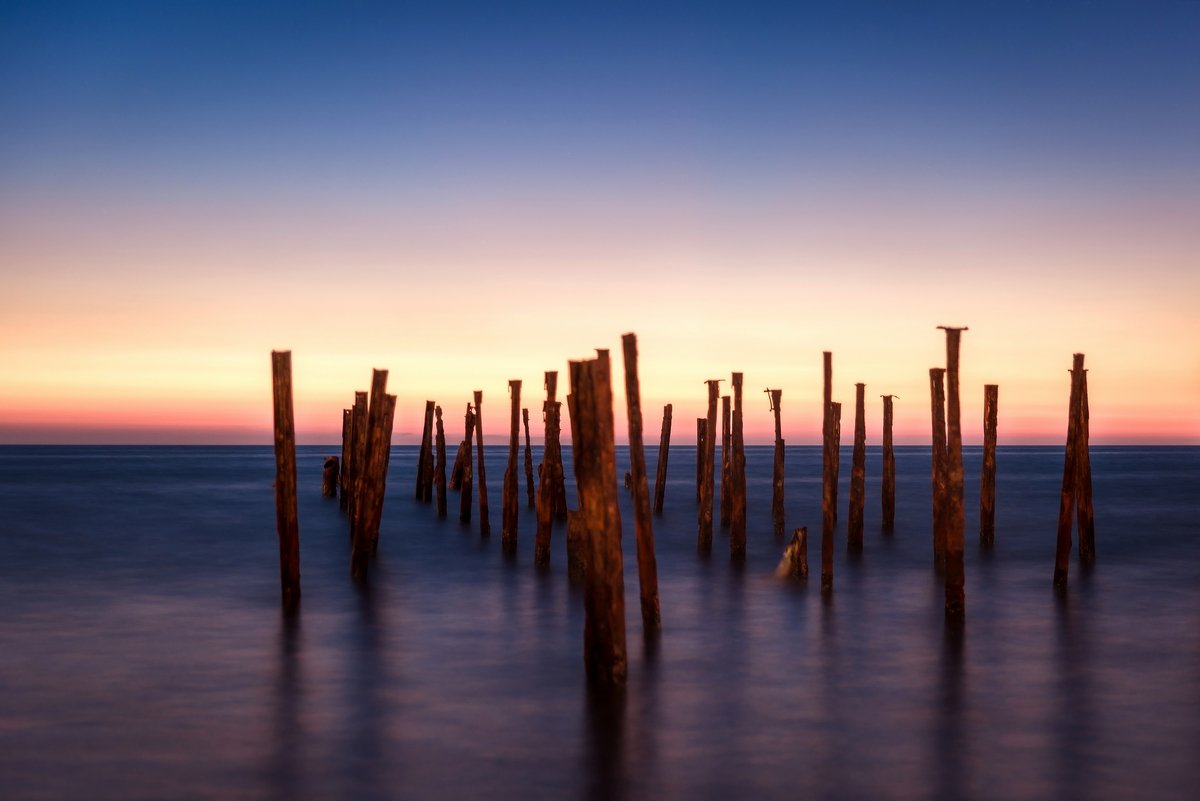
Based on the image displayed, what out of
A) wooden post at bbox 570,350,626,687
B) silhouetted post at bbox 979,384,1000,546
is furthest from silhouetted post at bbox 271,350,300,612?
silhouetted post at bbox 979,384,1000,546

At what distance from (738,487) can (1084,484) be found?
4.05 metres

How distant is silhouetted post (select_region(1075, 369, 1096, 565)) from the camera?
1101cm

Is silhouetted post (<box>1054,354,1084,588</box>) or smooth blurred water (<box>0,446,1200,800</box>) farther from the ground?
silhouetted post (<box>1054,354,1084,588</box>)

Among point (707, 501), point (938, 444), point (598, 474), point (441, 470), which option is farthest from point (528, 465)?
point (598, 474)

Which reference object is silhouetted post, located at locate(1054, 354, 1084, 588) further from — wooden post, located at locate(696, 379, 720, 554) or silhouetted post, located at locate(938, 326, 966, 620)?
wooden post, located at locate(696, 379, 720, 554)

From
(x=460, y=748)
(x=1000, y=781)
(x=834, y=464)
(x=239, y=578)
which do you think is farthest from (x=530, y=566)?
(x=1000, y=781)

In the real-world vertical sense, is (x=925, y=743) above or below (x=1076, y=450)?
below

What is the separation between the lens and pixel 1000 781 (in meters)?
6.09

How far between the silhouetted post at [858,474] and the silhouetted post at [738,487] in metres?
1.39

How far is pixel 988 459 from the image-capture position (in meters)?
14.4

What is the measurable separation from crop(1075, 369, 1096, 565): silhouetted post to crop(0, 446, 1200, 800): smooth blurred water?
0.32m

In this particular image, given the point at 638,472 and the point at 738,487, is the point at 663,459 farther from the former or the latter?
the point at 638,472

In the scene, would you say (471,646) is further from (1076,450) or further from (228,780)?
(1076,450)

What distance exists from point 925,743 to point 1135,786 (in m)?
1.14
